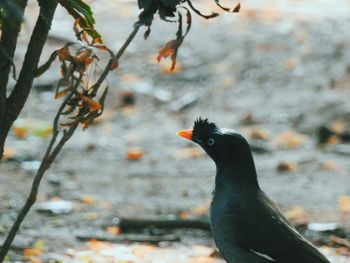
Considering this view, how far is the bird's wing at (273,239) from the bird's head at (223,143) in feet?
1.17

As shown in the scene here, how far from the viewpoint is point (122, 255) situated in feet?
20.7

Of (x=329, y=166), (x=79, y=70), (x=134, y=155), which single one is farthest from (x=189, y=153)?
(x=79, y=70)

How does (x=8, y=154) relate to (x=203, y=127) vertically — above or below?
above

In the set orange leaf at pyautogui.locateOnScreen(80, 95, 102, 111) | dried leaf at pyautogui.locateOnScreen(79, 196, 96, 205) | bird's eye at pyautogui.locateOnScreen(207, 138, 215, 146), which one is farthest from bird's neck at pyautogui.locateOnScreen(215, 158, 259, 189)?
dried leaf at pyautogui.locateOnScreen(79, 196, 96, 205)

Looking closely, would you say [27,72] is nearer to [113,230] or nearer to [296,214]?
[113,230]

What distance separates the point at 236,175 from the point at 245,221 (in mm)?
342

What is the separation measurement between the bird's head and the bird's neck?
0.02 metres

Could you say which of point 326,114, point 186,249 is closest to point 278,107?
point 326,114

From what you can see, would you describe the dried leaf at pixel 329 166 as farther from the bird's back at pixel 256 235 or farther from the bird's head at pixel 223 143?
the bird's back at pixel 256 235

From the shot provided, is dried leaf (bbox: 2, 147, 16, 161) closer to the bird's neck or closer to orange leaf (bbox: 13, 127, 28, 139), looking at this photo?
orange leaf (bbox: 13, 127, 28, 139)

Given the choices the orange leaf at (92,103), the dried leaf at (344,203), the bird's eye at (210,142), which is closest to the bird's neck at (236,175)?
the bird's eye at (210,142)

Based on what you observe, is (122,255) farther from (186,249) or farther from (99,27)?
(99,27)

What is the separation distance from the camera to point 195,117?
30.6 feet

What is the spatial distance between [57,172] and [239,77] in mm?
2784
